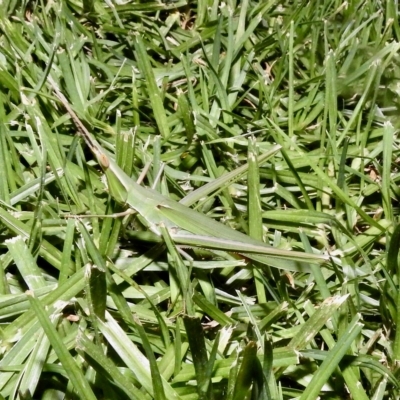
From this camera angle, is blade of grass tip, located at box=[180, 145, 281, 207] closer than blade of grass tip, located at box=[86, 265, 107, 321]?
No

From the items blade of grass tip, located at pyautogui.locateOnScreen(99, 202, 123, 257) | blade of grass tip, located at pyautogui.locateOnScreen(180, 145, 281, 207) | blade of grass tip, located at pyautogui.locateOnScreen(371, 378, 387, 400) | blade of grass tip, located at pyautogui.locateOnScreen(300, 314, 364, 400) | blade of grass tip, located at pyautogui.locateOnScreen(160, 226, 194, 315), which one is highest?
blade of grass tip, located at pyautogui.locateOnScreen(180, 145, 281, 207)

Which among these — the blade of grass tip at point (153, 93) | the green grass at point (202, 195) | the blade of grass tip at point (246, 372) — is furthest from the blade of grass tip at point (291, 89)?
the blade of grass tip at point (246, 372)

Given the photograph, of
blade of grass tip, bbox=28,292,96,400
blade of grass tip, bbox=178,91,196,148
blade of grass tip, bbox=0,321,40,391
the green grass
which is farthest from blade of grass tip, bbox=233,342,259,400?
blade of grass tip, bbox=178,91,196,148

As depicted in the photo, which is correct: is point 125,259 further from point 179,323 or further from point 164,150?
point 164,150

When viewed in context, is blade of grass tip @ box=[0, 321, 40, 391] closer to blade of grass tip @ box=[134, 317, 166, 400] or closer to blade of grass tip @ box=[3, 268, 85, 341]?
blade of grass tip @ box=[3, 268, 85, 341]

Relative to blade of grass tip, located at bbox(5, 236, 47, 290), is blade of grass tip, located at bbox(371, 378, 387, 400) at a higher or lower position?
lower

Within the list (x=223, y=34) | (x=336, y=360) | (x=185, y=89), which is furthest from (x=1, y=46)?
(x=336, y=360)

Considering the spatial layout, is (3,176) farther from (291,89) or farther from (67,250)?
(291,89)
